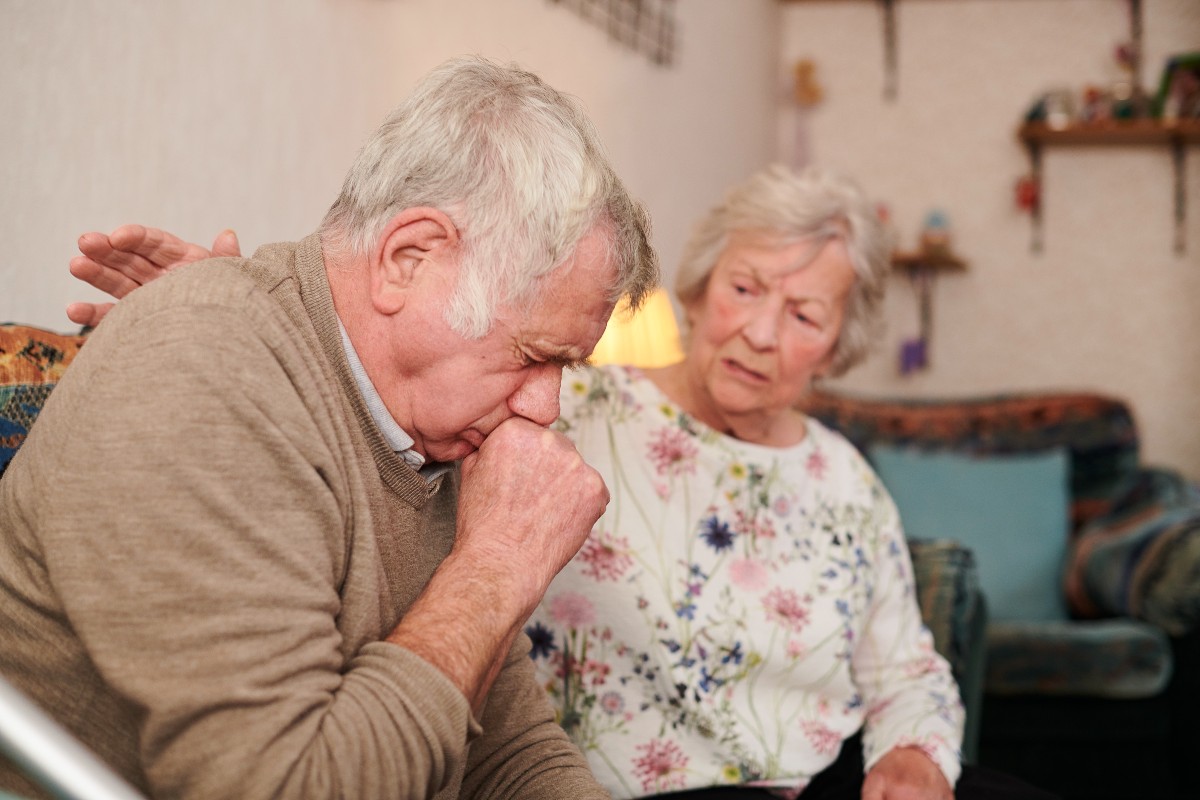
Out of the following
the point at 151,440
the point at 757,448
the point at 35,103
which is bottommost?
the point at 757,448

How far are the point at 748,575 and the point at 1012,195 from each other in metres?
3.33

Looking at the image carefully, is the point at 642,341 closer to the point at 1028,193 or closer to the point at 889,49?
the point at 1028,193

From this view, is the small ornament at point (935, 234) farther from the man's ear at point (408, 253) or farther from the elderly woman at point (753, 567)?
the man's ear at point (408, 253)

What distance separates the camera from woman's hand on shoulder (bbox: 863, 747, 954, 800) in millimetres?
1355

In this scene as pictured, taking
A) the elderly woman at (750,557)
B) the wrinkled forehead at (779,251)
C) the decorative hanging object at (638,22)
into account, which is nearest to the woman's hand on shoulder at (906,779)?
the elderly woman at (750,557)

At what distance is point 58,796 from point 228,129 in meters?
1.13

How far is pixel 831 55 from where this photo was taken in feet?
14.5

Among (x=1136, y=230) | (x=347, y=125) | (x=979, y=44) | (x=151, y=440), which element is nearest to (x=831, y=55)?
(x=979, y=44)

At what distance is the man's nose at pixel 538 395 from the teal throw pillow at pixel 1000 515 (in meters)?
2.39

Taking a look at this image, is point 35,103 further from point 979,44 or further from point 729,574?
point 979,44

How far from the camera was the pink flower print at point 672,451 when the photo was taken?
1.50 m

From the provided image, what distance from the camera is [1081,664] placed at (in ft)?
8.39

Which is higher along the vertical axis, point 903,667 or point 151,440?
point 151,440

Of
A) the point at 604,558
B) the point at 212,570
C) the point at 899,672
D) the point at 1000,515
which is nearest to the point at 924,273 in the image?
the point at 1000,515
